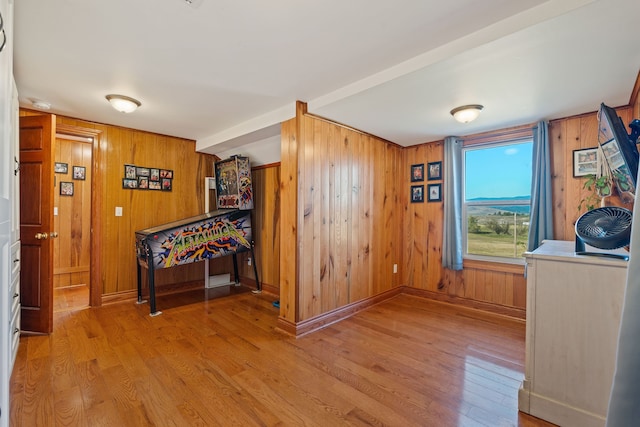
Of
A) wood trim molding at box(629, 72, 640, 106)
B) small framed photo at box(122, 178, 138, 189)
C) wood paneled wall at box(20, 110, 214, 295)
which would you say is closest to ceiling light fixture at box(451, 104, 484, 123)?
wood trim molding at box(629, 72, 640, 106)

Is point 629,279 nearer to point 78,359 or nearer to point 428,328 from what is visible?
point 428,328

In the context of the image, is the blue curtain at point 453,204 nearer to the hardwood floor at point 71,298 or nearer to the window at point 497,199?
the window at point 497,199

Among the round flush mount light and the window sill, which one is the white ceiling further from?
the window sill

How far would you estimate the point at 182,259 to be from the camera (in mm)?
3441

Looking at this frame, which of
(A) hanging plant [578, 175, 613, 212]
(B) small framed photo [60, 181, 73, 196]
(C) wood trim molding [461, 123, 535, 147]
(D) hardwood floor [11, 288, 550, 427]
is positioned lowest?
(D) hardwood floor [11, 288, 550, 427]

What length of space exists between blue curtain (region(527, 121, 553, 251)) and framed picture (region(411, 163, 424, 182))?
51.8 inches

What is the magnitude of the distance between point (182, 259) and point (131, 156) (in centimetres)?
164

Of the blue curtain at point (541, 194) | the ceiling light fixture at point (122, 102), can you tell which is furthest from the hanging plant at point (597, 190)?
the ceiling light fixture at point (122, 102)

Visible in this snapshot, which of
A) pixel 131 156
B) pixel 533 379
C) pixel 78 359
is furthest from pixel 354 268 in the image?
pixel 131 156

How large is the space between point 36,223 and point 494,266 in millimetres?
4850

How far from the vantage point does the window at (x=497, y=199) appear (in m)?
3.26

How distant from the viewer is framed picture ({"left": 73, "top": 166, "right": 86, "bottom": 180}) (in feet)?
14.4

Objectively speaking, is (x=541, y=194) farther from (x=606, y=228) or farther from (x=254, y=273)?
(x=254, y=273)

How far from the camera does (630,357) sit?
413mm
